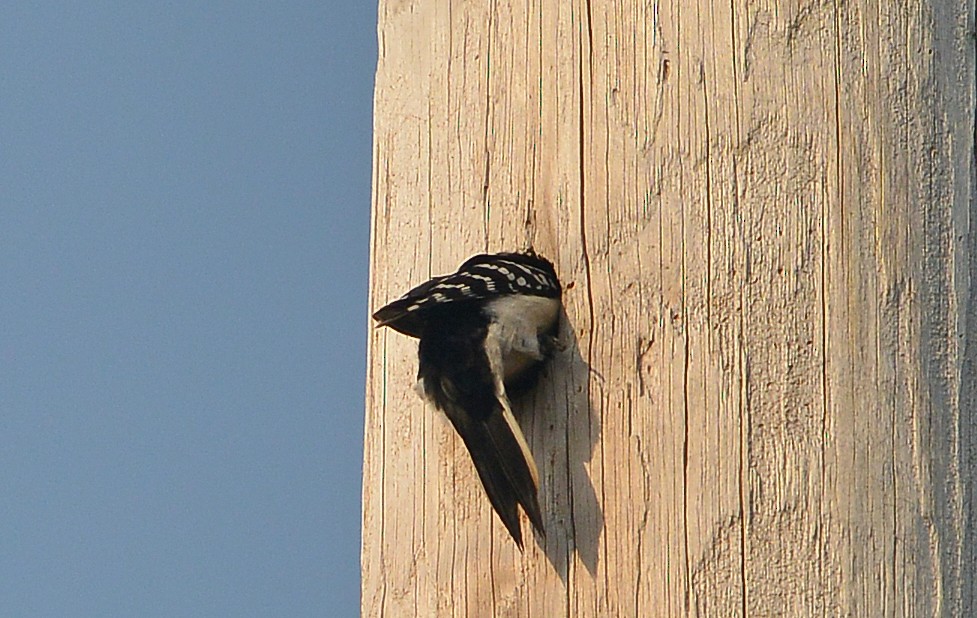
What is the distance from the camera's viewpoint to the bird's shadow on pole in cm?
245

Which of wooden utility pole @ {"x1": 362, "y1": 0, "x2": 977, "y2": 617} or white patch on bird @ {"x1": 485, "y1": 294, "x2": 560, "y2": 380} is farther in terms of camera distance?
white patch on bird @ {"x1": 485, "y1": 294, "x2": 560, "y2": 380}

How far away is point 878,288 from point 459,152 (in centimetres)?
84

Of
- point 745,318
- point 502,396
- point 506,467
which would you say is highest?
point 745,318

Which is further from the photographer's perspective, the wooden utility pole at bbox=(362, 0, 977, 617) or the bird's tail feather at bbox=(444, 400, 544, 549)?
the bird's tail feather at bbox=(444, 400, 544, 549)

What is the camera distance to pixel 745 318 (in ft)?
7.63

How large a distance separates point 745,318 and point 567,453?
0.38 metres

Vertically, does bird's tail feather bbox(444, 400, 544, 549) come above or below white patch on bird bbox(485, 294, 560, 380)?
below

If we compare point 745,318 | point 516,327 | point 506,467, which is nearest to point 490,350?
point 516,327

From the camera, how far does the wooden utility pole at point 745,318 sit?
2236mm

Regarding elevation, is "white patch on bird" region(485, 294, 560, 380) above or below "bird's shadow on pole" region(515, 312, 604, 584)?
above

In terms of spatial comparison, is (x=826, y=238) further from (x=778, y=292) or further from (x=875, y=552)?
(x=875, y=552)

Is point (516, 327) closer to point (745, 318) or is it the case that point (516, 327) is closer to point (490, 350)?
point (490, 350)

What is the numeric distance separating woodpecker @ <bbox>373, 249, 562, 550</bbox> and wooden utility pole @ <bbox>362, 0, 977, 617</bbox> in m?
0.05

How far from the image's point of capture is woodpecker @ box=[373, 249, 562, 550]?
2461 millimetres
